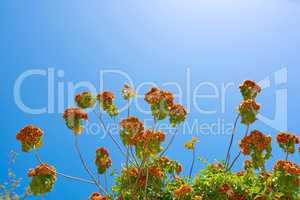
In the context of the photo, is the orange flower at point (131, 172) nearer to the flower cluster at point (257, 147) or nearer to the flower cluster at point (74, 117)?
the flower cluster at point (74, 117)

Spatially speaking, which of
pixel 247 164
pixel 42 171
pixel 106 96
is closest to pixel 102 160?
pixel 106 96

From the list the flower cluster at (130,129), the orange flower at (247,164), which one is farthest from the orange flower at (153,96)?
the orange flower at (247,164)

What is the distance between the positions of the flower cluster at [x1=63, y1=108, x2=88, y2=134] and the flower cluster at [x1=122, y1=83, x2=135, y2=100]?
14.4 inches

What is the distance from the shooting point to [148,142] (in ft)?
9.20

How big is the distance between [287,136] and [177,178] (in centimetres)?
64

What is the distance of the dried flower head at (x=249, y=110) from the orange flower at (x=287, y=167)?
355 millimetres

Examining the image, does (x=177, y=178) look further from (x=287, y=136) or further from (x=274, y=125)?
(x=274, y=125)

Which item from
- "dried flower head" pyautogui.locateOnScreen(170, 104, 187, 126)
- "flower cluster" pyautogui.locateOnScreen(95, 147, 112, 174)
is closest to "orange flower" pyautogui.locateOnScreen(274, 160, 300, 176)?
"dried flower head" pyautogui.locateOnScreen(170, 104, 187, 126)

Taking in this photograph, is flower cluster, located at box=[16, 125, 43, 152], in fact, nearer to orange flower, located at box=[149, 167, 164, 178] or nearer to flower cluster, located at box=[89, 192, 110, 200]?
flower cluster, located at box=[89, 192, 110, 200]

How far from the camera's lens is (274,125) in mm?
5879

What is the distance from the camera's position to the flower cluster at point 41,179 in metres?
2.69

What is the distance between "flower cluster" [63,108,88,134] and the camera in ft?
9.60

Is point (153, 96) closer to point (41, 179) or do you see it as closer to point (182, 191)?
point (182, 191)

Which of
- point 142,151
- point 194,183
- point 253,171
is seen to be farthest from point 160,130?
point 253,171
